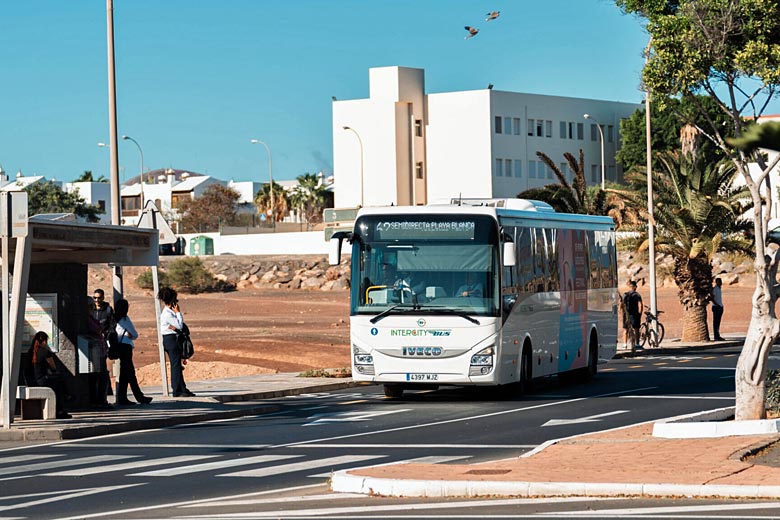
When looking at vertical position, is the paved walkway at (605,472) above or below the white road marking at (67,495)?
above

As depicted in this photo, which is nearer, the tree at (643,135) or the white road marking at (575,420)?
the white road marking at (575,420)

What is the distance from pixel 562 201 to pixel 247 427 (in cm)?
3344

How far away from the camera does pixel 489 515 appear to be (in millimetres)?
11195

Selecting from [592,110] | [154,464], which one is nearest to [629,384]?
[154,464]

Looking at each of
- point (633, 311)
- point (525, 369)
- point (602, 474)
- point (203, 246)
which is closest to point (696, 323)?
point (633, 311)

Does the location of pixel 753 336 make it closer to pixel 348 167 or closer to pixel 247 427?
pixel 247 427

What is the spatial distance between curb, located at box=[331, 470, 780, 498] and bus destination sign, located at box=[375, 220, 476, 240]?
1112 cm

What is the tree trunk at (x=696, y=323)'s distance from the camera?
148 feet

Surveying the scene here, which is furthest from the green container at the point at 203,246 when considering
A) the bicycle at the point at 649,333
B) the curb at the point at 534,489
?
the curb at the point at 534,489

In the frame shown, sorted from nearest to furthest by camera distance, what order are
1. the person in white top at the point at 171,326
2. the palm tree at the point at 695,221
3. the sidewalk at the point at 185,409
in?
the sidewalk at the point at 185,409, the person in white top at the point at 171,326, the palm tree at the point at 695,221

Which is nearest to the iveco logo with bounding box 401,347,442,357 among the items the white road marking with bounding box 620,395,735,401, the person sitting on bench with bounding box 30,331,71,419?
the white road marking with bounding box 620,395,735,401

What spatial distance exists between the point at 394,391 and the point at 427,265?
10.1 feet

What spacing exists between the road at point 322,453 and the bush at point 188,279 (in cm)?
6468

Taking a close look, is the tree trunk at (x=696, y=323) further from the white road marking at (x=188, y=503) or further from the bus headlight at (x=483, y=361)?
the white road marking at (x=188, y=503)
